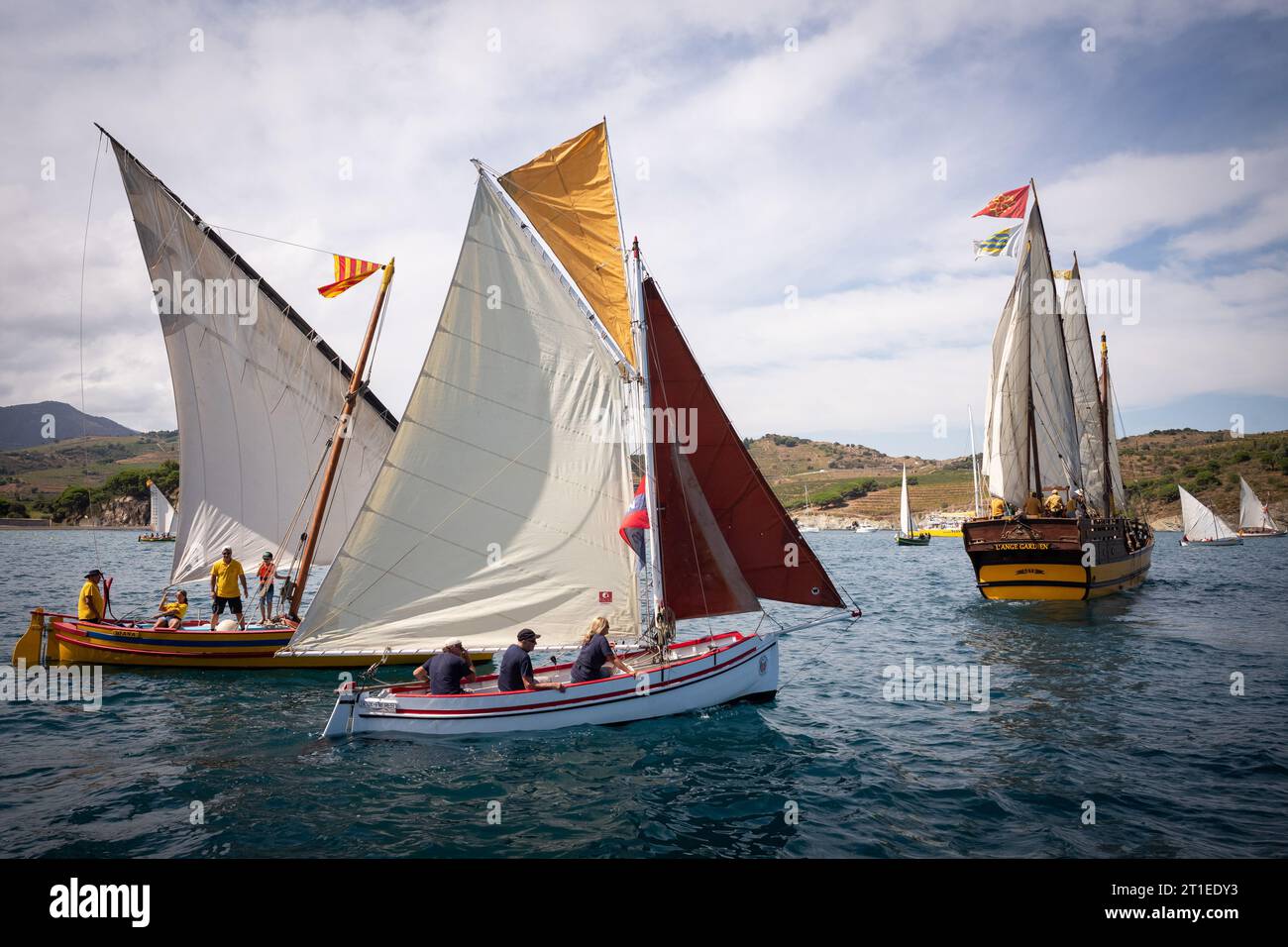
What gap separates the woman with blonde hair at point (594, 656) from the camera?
14.8m

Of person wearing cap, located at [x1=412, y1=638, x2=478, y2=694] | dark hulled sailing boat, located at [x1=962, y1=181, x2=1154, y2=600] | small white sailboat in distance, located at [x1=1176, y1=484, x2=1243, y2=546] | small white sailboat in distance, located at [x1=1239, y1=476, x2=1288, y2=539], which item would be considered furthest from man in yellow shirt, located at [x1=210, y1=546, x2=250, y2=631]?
small white sailboat in distance, located at [x1=1239, y1=476, x2=1288, y2=539]

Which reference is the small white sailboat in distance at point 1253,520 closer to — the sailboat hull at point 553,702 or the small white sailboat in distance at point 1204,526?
the small white sailboat in distance at point 1204,526

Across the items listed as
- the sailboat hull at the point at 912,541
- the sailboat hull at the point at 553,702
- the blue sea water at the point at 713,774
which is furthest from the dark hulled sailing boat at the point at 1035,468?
the sailboat hull at the point at 912,541

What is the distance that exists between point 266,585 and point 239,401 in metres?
5.83

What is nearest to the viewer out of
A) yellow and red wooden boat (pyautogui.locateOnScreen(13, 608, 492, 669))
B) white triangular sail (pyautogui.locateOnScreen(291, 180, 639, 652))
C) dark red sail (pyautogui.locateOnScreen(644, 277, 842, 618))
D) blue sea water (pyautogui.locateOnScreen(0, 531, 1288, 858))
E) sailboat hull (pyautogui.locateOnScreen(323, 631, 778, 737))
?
blue sea water (pyautogui.locateOnScreen(0, 531, 1288, 858))

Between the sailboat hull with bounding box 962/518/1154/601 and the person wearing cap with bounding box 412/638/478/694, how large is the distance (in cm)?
2423

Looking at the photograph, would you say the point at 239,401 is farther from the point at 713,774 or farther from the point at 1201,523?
the point at 1201,523

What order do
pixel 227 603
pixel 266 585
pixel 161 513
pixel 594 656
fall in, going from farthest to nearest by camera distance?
pixel 161 513, pixel 227 603, pixel 266 585, pixel 594 656

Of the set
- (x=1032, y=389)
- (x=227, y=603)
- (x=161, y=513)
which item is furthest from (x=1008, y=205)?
(x=161, y=513)

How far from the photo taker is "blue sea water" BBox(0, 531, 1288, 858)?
9.93m

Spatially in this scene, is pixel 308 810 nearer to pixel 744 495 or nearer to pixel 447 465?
pixel 447 465

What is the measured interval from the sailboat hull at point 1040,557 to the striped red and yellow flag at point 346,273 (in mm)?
26001

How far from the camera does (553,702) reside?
1446cm

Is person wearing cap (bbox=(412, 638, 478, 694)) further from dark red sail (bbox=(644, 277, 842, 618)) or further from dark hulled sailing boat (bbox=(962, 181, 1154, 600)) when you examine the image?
dark hulled sailing boat (bbox=(962, 181, 1154, 600))
